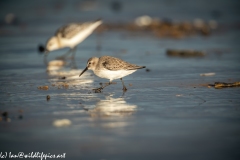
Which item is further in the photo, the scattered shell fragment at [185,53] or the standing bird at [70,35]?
the standing bird at [70,35]

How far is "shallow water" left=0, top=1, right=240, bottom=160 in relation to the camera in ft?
16.0

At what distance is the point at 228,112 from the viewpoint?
6172 millimetres

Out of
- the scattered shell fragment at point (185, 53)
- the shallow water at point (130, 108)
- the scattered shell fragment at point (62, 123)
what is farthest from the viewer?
the scattered shell fragment at point (185, 53)

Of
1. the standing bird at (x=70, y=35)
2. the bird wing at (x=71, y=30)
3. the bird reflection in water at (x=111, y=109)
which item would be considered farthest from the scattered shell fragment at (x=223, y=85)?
the bird wing at (x=71, y=30)

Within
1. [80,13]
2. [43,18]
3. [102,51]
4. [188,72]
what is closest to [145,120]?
[188,72]

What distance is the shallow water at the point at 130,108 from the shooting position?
4.88m

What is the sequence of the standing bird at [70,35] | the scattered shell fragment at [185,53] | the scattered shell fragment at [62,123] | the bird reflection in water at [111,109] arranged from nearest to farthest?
the scattered shell fragment at [62,123] < the bird reflection in water at [111,109] < the scattered shell fragment at [185,53] < the standing bird at [70,35]

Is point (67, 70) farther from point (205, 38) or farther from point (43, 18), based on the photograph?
point (43, 18)

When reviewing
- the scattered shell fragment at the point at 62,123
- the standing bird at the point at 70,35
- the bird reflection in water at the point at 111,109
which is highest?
the standing bird at the point at 70,35

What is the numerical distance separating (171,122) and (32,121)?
1.95 metres

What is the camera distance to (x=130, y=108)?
6520 mm

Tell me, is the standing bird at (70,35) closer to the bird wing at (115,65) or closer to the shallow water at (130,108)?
the shallow water at (130,108)

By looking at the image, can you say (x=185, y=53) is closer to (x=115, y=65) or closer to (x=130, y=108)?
(x=115, y=65)

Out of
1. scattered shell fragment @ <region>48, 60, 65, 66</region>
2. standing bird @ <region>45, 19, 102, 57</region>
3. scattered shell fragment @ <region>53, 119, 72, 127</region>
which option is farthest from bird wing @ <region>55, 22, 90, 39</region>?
scattered shell fragment @ <region>53, 119, 72, 127</region>
